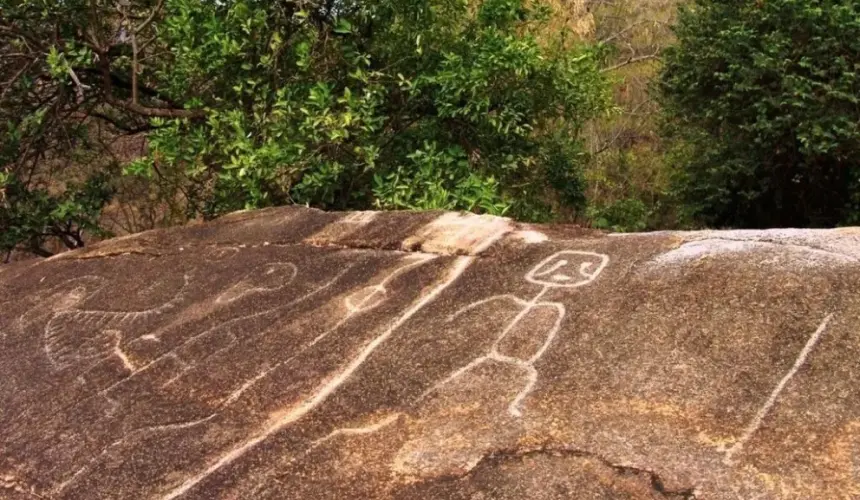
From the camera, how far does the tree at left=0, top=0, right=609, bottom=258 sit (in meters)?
5.59

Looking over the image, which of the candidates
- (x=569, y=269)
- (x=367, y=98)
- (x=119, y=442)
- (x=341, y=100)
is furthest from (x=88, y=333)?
(x=367, y=98)

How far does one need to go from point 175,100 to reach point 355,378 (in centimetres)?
487

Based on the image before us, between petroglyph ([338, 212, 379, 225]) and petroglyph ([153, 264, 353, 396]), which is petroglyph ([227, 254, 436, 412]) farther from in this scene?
petroglyph ([338, 212, 379, 225])

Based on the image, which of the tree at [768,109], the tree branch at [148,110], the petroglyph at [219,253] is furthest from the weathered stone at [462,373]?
the tree at [768,109]

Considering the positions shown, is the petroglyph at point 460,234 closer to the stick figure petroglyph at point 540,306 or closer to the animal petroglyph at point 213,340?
the stick figure petroglyph at point 540,306

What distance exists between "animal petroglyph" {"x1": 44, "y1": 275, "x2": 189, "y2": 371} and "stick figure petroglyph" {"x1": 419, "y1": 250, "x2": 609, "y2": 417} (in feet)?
4.78

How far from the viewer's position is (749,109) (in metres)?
9.96

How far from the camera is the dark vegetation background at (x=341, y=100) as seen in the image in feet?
18.6

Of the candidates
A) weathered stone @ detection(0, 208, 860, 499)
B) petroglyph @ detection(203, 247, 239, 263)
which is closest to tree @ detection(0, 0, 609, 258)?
petroglyph @ detection(203, 247, 239, 263)

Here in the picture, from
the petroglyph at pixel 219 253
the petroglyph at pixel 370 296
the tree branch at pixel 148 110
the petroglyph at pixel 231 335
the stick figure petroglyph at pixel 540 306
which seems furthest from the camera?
the tree branch at pixel 148 110

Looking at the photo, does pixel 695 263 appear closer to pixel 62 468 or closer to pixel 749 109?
pixel 62 468

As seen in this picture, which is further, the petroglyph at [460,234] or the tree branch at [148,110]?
the tree branch at [148,110]

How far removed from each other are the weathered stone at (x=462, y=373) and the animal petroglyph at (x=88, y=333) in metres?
0.01

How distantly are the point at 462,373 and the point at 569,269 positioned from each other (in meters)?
0.79
